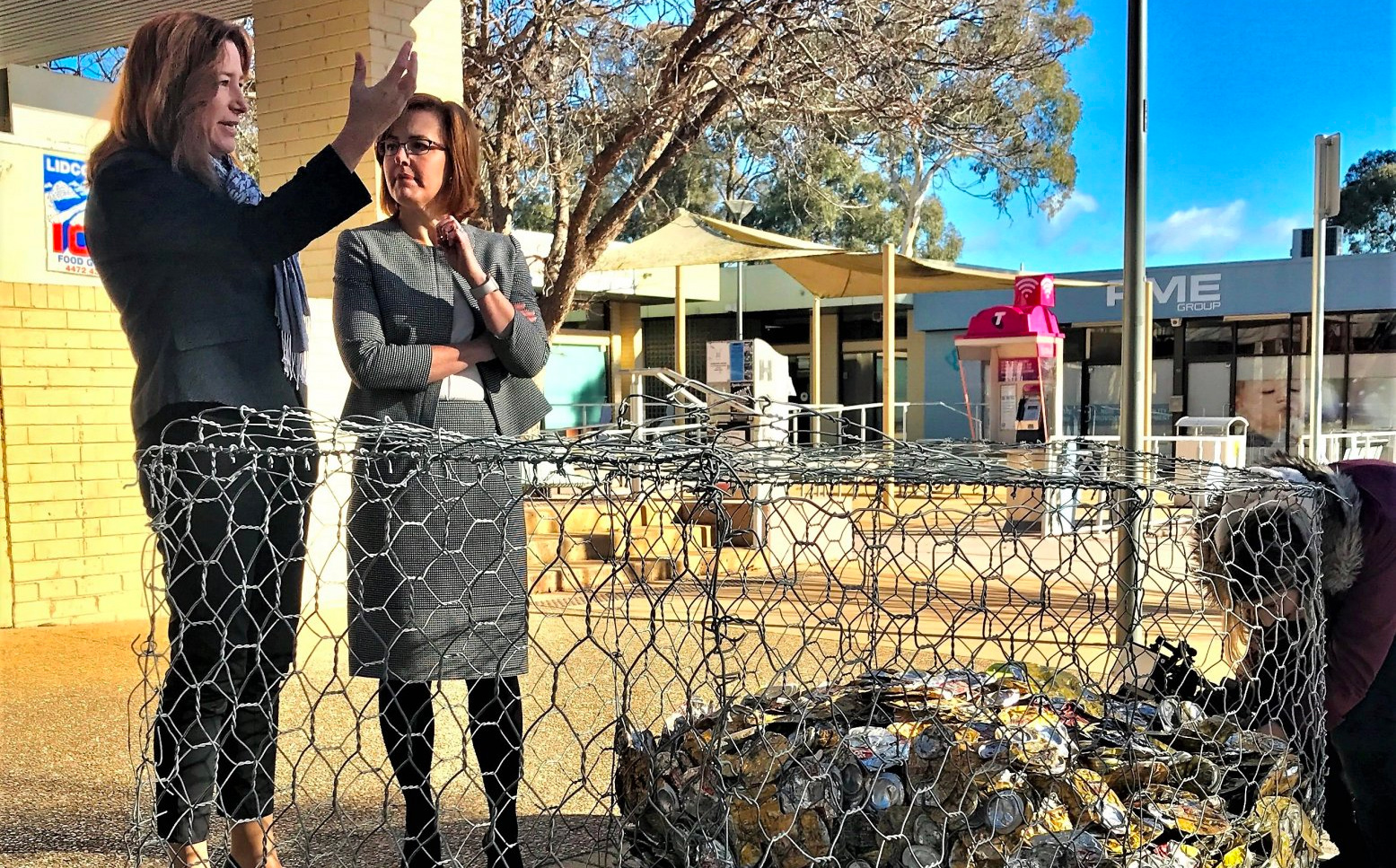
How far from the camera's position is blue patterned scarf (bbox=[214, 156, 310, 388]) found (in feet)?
6.92

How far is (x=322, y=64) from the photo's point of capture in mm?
5508

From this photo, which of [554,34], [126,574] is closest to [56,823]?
[126,574]

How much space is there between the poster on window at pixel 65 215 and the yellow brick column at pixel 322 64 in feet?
4.42

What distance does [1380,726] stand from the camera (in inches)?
83.4

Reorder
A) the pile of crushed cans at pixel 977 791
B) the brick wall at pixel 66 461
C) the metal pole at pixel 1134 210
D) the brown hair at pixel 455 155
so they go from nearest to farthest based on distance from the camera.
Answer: the pile of crushed cans at pixel 977 791, the brown hair at pixel 455 155, the metal pole at pixel 1134 210, the brick wall at pixel 66 461

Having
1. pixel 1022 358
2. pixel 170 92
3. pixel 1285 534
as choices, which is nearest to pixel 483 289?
pixel 170 92

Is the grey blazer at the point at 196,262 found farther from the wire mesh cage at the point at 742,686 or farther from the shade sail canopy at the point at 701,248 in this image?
the shade sail canopy at the point at 701,248

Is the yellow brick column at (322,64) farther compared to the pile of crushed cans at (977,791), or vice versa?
the yellow brick column at (322,64)

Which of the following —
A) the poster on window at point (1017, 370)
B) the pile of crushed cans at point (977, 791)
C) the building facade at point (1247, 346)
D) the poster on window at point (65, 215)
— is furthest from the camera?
the building facade at point (1247, 346)

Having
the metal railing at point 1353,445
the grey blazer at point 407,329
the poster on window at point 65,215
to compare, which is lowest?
the metal railing at point 1353,445

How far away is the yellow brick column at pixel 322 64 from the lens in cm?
542

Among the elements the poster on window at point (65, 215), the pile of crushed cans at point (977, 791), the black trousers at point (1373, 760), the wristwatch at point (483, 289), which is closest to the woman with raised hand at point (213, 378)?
the wristwatch at point (483, 289)

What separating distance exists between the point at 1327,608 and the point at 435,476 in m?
1.56

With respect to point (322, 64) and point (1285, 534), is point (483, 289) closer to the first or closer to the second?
point (1285, 534)
